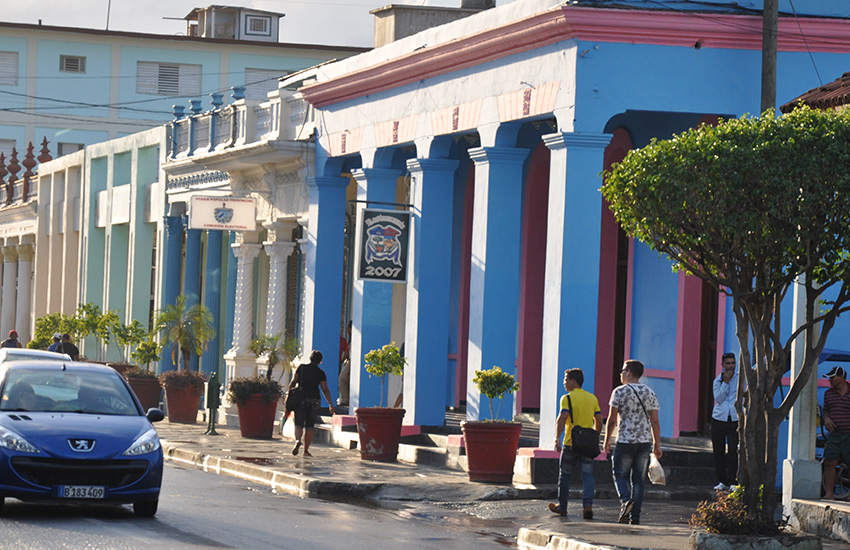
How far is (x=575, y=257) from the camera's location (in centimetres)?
1864

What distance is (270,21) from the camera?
6119cm

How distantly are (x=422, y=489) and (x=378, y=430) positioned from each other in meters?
3.64

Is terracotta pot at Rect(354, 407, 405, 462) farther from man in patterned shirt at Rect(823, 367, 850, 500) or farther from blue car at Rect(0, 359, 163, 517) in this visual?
blue car at Rect(0, 359, 163, 517)

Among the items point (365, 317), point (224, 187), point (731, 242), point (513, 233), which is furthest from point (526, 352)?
point (731, 242)

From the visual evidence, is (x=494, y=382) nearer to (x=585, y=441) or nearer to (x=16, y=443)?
(x=585, y=441)

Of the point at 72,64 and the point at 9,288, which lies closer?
the point at 9,288

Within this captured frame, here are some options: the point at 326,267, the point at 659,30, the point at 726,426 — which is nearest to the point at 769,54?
the point at 659,30

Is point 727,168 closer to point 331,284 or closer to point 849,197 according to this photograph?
point 849,197

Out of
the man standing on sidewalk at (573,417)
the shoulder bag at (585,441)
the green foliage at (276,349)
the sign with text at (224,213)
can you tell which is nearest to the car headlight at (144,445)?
the man standing on sidewalk at (573,417)

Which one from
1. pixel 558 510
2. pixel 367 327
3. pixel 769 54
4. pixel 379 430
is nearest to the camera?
pixel 558 510

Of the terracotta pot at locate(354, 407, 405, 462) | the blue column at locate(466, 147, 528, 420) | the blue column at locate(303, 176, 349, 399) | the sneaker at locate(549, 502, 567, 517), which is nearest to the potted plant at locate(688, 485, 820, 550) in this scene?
the sneaker at locate(549, 502, 567, 517)

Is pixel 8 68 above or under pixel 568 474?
above

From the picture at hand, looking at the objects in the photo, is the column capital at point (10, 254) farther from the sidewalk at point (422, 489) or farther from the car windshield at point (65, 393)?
the car windshield at point (65, 393)

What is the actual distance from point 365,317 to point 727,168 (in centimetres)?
1275
